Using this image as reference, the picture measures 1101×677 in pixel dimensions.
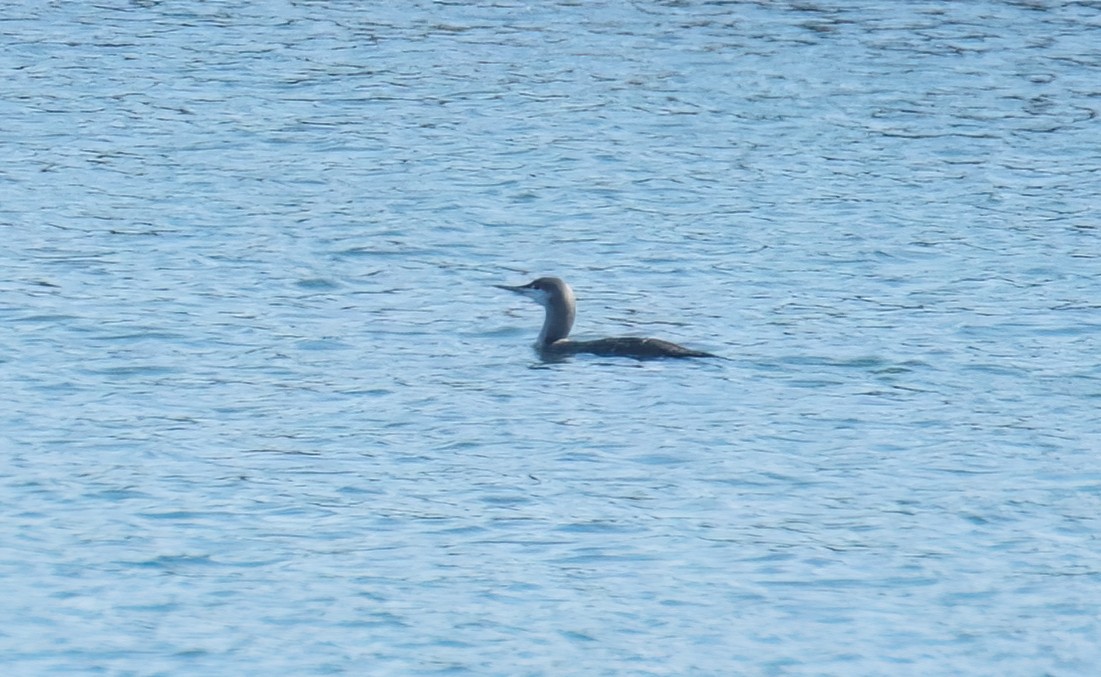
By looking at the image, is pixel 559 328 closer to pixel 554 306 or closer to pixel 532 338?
pixel 554 306

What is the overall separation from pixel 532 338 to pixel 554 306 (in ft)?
1.97

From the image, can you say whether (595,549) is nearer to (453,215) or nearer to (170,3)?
(453,215)

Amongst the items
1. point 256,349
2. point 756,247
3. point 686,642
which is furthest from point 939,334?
point 686,642

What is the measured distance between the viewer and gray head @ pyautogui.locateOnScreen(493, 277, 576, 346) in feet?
50.1

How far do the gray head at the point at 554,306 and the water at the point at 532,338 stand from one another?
0.23 m

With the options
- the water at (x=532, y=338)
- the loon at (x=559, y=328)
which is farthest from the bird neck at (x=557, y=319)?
the water at (x=532, y=338)

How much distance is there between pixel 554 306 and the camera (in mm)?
15289

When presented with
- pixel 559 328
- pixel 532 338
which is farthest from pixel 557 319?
pixel 532 338

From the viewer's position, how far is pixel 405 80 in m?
23.9

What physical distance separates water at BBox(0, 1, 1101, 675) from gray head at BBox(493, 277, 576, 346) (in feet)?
0.74

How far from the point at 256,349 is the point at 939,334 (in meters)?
4.81

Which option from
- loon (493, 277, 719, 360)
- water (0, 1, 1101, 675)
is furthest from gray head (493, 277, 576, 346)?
water (0, 1, 1101, 675)

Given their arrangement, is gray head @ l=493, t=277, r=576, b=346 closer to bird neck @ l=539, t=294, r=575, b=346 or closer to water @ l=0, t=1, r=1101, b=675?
bird neck @ l=539, t=294, r=575, b=346

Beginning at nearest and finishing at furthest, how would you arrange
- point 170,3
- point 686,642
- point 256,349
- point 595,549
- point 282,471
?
point 686,642
point 595,549
point 282,471
point 256,349
point 170,3
